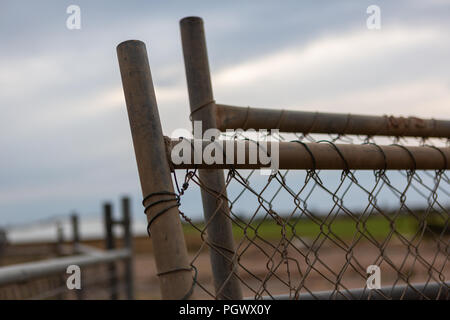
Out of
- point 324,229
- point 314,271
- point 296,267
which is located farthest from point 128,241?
point 324,229

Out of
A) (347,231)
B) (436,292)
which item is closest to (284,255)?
(436,292)

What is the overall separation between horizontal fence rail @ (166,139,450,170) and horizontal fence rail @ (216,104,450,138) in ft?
1.41

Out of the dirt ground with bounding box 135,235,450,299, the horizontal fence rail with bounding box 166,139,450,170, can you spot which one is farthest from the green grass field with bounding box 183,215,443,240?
the dirt ground with bounding box 135,235,450,299

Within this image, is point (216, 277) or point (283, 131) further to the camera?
point (283, 131)

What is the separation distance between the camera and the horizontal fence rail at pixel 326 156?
1285 mm

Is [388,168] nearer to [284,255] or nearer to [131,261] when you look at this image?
[284,255]

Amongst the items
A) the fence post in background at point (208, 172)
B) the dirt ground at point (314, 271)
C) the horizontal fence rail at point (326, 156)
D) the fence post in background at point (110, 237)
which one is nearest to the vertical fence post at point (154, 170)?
the horizontal fence rail at point (326, 156)

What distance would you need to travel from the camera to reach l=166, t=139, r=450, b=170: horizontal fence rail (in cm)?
129

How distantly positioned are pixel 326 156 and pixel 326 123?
2.07ft

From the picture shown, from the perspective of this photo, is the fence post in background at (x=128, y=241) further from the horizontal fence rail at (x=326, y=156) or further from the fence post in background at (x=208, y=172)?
the horizontal fence rail at (x=326, y=156)

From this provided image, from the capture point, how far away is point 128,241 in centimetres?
579

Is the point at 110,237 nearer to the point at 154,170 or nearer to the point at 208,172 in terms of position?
the point at 208,172

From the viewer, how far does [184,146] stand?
1271 mm

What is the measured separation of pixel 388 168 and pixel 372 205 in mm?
145
